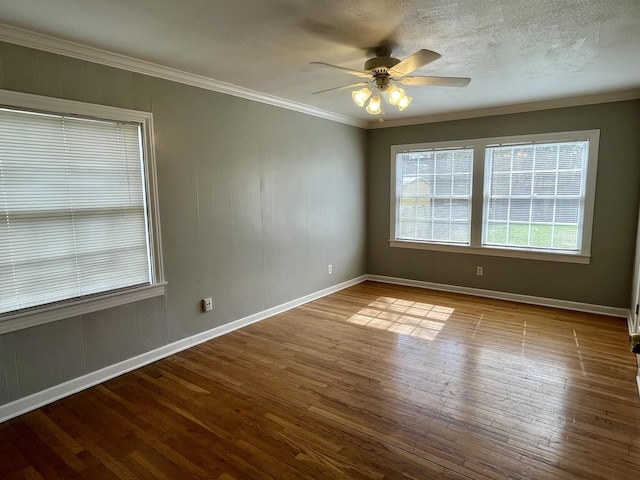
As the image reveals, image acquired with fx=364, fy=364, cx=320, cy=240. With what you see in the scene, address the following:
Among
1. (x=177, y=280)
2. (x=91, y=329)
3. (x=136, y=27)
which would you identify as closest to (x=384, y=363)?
(x=177, y=280)

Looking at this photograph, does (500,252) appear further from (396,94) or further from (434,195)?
(396,94)

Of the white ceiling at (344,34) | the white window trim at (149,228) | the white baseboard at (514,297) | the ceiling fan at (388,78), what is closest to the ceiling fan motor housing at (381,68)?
the ceiling fan at (388,78)

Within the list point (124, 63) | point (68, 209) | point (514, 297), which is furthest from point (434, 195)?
point (68, 209)

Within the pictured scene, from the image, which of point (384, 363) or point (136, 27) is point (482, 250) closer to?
point (384, 363)

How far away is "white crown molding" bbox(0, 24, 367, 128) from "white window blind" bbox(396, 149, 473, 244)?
2.04 m

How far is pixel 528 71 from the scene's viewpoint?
318 cm

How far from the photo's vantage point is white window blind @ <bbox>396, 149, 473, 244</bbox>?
5051 millimetres

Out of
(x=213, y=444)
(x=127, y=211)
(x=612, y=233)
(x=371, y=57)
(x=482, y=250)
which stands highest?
(x=371, y=57)

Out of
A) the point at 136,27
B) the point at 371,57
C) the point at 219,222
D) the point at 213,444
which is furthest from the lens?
the point at 219,222

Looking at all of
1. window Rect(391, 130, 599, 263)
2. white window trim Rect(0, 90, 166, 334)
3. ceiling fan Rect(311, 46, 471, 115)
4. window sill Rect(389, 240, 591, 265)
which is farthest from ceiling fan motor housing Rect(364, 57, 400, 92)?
window sill Rect(389, 240, 591, 265)

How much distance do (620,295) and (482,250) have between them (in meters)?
1.54

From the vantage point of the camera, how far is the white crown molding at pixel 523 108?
155 inches

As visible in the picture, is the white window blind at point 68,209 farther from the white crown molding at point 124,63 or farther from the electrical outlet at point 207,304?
the electrical outlet at point 207,304

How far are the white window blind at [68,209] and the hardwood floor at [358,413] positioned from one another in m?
0.84
